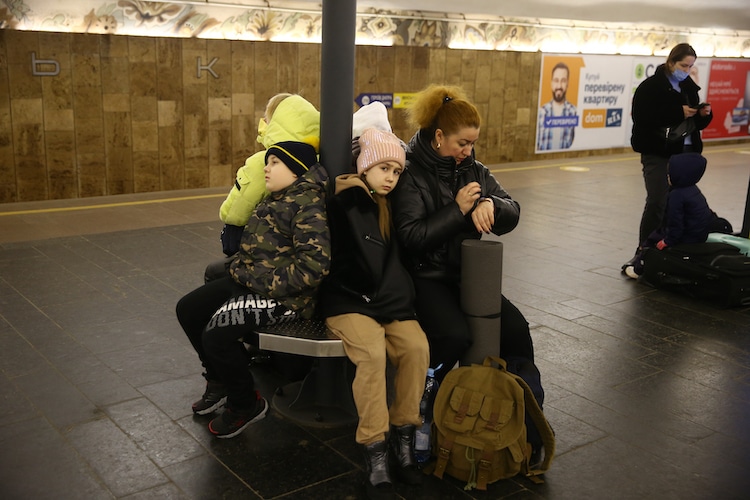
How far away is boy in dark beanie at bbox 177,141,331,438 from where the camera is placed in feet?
11.4

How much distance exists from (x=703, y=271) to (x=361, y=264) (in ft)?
12.0

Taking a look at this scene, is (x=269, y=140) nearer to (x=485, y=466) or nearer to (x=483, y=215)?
(x=483, y=215)

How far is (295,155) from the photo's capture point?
3633 millimetres

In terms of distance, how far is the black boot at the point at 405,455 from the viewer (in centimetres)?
344

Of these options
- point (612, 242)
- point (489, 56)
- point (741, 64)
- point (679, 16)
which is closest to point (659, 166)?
point (612, 242)

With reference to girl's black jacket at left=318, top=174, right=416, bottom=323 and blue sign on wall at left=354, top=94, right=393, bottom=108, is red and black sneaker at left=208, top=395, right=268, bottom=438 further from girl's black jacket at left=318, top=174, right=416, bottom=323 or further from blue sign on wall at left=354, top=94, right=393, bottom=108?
blue sign on wall at left=354, top=94, right=393, bottom=108

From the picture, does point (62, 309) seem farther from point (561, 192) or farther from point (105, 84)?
point (561, 192)

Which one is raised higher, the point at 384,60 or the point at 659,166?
the point at 384,60

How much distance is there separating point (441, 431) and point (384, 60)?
9321mm

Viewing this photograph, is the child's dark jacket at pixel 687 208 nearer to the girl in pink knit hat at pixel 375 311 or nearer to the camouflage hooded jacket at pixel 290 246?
the girl in pink knit hat at pixel 375 311

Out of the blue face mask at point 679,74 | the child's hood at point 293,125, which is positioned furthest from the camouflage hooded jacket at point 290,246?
the blue face mask at point 679,74

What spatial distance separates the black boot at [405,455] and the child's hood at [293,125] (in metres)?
1.41

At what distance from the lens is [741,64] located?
18016mm

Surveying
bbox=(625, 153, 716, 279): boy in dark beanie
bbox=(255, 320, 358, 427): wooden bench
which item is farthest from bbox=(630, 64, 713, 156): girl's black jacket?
bbox=(255, 320, 358, 427): wooden bench
